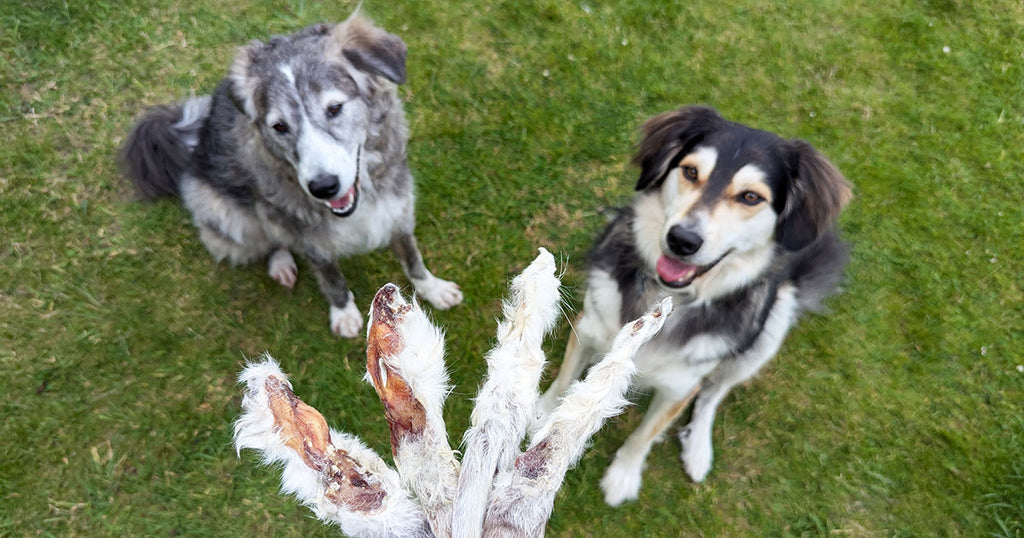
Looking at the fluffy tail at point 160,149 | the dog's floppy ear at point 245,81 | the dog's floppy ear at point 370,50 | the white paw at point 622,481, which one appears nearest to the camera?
the dog's floppy ear at point 245,81

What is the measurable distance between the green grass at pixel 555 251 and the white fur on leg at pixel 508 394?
6.67 ft

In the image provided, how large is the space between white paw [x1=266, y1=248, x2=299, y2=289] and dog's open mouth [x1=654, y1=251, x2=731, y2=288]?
2397 millimetres

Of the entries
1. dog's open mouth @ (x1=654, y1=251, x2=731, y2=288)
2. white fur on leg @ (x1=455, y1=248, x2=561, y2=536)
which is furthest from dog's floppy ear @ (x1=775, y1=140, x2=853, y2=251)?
white fur on leg @ (x1=455, y1=248, x2=561, y2=536)

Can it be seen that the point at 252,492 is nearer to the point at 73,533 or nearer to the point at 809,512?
the point at 73,533

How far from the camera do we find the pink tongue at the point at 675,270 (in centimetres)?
245

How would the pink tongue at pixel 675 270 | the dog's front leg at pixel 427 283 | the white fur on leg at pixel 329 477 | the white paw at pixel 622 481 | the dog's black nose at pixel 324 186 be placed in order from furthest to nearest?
the dog's front leg at pixel 427 283 → the white paw at pixel 622 481 → the dog's black nose at pixel 324 186 → the pink tongue at pixel 675 270 → the white fur on leg at pixel 329 477

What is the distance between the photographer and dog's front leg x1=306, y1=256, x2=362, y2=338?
337cm

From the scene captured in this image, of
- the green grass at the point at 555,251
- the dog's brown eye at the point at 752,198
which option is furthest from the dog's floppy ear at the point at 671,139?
the green grass at the point at 555,251

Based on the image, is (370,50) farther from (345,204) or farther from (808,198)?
(808,198)

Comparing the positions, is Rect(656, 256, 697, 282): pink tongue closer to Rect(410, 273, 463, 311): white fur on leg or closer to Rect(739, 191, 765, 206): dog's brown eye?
Rect(739, 191, 765, 206): dog's brown eye

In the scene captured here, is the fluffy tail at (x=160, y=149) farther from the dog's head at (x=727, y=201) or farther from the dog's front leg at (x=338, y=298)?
the dog's head at (x=727, y=201)

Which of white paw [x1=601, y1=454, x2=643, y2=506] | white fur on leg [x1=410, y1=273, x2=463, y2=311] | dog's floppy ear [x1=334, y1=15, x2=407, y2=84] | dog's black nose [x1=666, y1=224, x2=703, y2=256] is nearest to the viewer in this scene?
dog's black nose [x1=666, y1=224, x2=703, y2=256]

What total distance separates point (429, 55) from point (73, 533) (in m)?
3.78

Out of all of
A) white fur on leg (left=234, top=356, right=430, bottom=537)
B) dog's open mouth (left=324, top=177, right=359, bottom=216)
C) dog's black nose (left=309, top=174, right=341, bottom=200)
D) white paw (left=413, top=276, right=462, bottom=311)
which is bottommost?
white paw (left=413, top=276, right=462, bottom=311)
